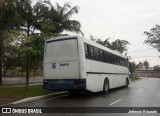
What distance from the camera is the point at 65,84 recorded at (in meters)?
16.2

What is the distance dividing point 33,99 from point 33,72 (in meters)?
35.3

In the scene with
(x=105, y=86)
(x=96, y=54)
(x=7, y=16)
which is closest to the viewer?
(x=96, y=54)

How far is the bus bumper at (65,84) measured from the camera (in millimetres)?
15719

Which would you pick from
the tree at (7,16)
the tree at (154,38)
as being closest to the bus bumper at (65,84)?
the tree at (7,16)

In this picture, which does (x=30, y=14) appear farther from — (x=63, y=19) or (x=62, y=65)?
(x=62, y=65)

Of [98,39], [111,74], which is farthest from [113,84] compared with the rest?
[98,39]

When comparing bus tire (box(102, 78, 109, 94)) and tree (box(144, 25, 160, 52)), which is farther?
tree (box(144, 25, 160, 52))

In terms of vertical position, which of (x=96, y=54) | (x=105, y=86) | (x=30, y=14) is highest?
(x=30, y=14)

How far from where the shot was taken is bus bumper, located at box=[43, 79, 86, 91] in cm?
1572

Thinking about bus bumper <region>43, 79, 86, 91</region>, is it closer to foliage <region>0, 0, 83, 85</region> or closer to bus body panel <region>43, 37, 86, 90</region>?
bus body panel <region>43, 37, 86, 90</region>

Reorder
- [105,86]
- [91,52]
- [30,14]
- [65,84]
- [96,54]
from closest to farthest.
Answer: [65,84]
[91,52]
[96,54]
[105,86]
[30,14]

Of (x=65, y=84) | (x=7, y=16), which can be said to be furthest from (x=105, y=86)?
(x=7, y=16)

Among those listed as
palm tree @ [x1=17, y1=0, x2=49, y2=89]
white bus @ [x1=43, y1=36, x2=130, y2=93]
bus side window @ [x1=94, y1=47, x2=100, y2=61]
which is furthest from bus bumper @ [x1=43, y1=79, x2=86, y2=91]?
palm tree @ [x1=17, y1=0, x2=49, y2=89]

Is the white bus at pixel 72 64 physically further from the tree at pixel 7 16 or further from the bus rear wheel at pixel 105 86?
the tree at pixel 7 16
